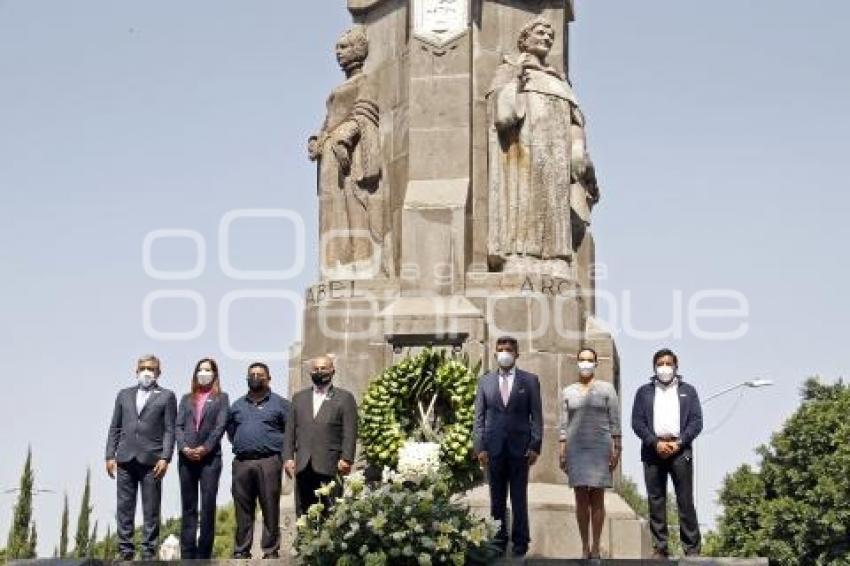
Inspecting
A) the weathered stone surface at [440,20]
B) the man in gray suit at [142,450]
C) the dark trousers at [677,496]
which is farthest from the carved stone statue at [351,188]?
the dark trousers at [677,496]

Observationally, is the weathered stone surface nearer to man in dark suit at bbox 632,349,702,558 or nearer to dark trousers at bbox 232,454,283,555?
man in dark suit at bbox 632,349,702,558

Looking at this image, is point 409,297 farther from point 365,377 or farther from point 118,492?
point 118,492

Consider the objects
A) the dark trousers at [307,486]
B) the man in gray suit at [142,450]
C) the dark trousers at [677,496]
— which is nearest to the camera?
the dark trousers at [677,496]

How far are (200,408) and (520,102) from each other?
6045 mm

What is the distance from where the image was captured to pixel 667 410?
1332cm

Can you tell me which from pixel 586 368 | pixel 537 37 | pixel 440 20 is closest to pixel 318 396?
pixel 586 368

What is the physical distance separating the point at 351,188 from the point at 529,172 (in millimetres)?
2405

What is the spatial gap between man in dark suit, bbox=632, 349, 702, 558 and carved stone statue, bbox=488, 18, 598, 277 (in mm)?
4270

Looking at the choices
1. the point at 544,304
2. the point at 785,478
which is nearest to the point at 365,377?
the point at 544,304

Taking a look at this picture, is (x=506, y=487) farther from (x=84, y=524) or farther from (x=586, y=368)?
(x=84, y=524)

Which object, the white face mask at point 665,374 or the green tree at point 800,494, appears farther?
the green tree at point 800,494

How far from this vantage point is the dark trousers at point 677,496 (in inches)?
511

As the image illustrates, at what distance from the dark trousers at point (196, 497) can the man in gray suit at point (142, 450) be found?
0.78 ft

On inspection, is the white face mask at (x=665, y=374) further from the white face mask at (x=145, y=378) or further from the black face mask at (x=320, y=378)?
the white face mask at (x=145, y=378)
